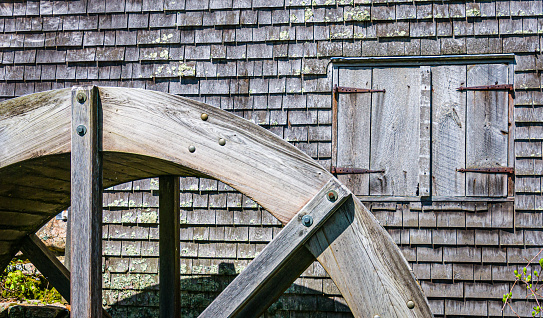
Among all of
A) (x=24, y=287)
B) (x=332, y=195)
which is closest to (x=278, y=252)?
(x=332, y=195)

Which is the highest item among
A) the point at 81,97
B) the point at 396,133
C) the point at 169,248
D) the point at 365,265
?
the point at 396,133

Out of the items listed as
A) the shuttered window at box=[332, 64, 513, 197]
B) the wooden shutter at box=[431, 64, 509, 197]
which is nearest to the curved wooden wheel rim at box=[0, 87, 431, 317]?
the shuttered window at box=[332, 64, 513, 197]

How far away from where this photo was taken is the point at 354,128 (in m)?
4.61

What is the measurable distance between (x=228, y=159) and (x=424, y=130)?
9.33 feet

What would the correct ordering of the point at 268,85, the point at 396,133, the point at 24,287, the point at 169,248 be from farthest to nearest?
the point at 24,287
the point at 268,85
the point at 396,133
the point at 169,248

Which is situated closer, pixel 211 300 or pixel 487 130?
pixel 487 130

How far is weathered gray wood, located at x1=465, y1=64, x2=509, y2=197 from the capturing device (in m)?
4.44

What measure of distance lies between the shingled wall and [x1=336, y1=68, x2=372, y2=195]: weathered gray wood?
152mm

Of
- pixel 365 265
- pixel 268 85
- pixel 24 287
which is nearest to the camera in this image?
pixel 365 265

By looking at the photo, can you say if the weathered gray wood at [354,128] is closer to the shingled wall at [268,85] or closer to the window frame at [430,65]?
the window frame at [430,65]

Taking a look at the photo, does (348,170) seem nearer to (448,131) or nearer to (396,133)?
(396,133)

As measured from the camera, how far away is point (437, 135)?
4516 millimetres

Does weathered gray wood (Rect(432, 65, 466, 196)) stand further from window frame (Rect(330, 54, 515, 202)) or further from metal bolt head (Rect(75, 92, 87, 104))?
metal bolt head (Rect(75, 92, 87, 104))

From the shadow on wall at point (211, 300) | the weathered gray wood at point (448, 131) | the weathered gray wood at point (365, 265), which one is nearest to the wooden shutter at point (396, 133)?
the weathered gray wood at point (448, 131)
